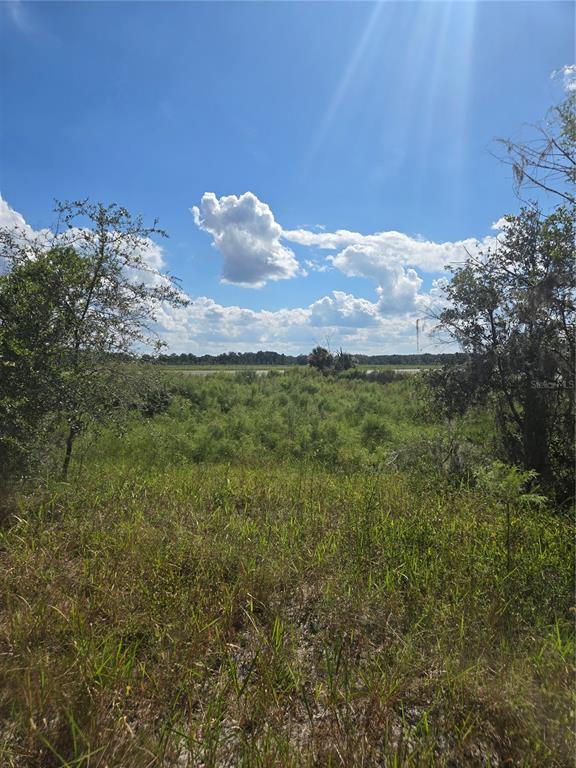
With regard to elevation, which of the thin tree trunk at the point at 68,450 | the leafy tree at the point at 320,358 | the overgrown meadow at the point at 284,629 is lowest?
the overgrown meadow at the point at 284,629

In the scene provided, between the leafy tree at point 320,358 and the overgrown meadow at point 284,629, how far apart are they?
28.4 meters

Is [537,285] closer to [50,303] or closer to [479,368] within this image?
[479,368]

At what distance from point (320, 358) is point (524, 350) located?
27.1 m

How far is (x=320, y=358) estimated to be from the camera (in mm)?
33781

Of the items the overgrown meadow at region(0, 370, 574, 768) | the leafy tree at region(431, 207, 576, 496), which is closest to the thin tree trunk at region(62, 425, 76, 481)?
the overgrown meadow at region(0, 370, 574, 768)

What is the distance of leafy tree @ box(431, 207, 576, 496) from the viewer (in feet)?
19.5

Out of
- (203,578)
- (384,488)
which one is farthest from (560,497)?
(203,578)

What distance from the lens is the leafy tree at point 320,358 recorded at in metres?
33.7

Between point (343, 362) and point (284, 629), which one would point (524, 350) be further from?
point (343, 362)

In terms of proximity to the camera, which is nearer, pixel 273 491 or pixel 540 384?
pixel 273 491

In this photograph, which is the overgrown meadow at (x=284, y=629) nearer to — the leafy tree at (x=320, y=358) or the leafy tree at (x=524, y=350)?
the leafy tree at (x=524, y=350)

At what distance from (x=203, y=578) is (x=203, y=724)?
1.21 meters

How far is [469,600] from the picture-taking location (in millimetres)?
2875

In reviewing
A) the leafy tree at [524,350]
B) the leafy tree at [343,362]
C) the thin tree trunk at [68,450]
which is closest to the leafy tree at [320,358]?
the leafy tree at [343,362]
